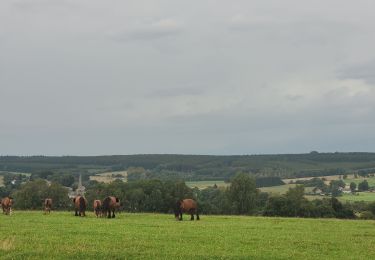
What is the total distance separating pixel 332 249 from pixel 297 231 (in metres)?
7.18

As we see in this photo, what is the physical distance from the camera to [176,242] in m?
24.7

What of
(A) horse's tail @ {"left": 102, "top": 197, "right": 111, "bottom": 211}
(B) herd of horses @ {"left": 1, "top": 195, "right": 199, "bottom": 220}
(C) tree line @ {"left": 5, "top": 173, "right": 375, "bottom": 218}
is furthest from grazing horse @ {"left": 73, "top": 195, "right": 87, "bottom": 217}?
(C) tree line @ {"left": 5, "top": 173, "right": 375, "bottom": 218}

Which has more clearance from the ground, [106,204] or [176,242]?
[106,204]

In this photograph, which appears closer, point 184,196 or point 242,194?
point 184,196

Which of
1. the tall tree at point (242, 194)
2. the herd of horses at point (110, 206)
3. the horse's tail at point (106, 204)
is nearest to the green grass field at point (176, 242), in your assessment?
the herd of horses at point (110, 206)

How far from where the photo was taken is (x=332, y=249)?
23875 millimetres

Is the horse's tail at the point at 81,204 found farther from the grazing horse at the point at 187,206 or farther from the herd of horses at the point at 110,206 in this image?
the grazing horse at the point at 187,206

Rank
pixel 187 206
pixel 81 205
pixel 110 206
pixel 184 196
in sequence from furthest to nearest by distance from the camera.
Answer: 1. pixel 184 196
2. pixel 81 205
3. pixel 187 206
4. pixel 110 206

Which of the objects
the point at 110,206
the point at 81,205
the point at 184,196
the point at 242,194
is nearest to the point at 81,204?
the point at 81,205

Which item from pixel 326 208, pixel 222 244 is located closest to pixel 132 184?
pixel 326 208

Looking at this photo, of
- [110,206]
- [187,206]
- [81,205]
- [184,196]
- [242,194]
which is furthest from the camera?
[242,194]

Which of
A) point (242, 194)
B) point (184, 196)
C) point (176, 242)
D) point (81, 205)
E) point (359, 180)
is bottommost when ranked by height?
point (184, 196)

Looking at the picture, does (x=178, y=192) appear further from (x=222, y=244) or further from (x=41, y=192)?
(x=222, y=244)

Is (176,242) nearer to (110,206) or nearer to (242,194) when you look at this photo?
(110,206)
